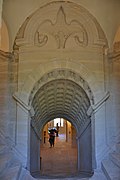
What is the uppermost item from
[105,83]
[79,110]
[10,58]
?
[10,58]

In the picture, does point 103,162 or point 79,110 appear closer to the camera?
point 103,162

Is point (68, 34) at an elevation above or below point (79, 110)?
above

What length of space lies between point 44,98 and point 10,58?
194 cm

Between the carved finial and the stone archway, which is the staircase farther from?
the carved finial

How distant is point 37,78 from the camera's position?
8.08m

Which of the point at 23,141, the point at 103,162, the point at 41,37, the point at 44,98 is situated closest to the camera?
the point at 103,162

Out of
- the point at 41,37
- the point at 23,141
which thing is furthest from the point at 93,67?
the point at 23,141

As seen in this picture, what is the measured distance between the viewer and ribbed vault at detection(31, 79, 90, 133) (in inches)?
348

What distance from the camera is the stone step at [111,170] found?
565 cm

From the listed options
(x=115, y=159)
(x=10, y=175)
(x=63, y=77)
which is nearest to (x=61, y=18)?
(x=63, y=77)

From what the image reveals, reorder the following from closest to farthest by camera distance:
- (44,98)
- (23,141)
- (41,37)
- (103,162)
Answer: (103,162)
(23,141)
(41,37)
(44,98)

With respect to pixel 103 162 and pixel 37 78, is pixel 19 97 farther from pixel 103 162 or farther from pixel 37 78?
pixel 103 162

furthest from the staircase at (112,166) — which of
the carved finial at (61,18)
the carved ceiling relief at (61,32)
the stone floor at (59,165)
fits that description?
the carved finial at (61,18)

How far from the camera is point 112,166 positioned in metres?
6.62
